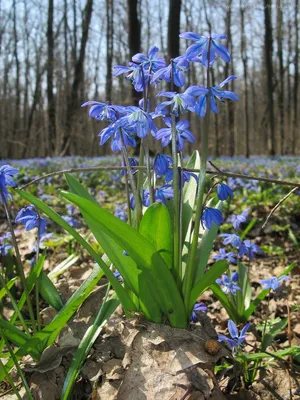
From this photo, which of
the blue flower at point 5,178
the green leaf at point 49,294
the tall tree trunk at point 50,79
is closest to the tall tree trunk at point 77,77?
the tall tree trunk at point 50,79

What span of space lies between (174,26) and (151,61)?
8774mm

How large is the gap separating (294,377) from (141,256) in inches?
32.1

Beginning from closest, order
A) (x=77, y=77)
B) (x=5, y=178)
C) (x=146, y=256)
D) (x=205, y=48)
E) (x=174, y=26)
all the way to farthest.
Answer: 1. (x=205, y=48)
2. (x=146, y=256)
3. (x=5, y=178)
4. (x=174, y=26)
5. (x=77, y=77)

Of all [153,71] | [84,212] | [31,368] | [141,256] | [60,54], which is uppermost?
[60,54]

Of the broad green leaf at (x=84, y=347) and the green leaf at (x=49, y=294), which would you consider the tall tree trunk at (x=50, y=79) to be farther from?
the broad green leaf at (x=84, y=347)

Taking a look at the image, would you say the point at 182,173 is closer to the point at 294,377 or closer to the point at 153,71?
the point at 153,71

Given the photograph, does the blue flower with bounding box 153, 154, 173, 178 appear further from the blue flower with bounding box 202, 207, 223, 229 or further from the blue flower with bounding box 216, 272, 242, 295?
the blue flower with bounding box 216, 272, 242, 295

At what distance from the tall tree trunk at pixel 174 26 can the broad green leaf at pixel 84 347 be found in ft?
27.8

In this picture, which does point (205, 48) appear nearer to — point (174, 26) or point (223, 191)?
point (223, 191)

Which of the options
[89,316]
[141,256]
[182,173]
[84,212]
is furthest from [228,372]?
[84,212]

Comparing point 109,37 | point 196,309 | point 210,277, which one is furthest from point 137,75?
point 109,37

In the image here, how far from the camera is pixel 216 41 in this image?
1.22 meters

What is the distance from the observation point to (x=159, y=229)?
4.60 feet

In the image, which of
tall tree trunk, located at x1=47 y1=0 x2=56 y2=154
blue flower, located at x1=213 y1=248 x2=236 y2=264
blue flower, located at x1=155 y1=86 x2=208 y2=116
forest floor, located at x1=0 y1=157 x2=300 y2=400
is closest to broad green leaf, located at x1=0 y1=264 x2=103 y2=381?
forest floor, located at x1=0 y1=157 x2=300 y2=400
